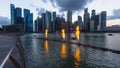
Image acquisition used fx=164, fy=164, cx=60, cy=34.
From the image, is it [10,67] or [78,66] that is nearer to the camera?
[10,67]

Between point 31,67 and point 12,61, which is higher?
point 12,61

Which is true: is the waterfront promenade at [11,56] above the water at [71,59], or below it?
above

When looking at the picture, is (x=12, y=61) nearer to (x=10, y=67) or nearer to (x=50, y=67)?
(x=10, y=67)

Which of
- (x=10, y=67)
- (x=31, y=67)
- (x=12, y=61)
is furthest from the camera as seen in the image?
(x=31, y=67)

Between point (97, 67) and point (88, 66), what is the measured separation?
4.72 ft

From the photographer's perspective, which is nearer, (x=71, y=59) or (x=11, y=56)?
(x=11, y=56)

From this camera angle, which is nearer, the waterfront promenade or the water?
the waterfront promenade

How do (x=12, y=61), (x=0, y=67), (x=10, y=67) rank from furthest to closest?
(x=10, y=67), (x=12, y=61), (x=0, y=67)

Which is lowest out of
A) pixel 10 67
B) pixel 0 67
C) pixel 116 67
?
pixel 116 67

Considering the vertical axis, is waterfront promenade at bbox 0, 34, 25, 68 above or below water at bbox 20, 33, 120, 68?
above

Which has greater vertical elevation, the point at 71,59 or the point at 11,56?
the point at 11,56

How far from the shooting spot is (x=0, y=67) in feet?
11.2

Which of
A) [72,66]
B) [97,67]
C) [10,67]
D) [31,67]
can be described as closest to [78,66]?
[72,66]

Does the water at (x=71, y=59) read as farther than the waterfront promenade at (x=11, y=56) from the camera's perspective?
Yes
